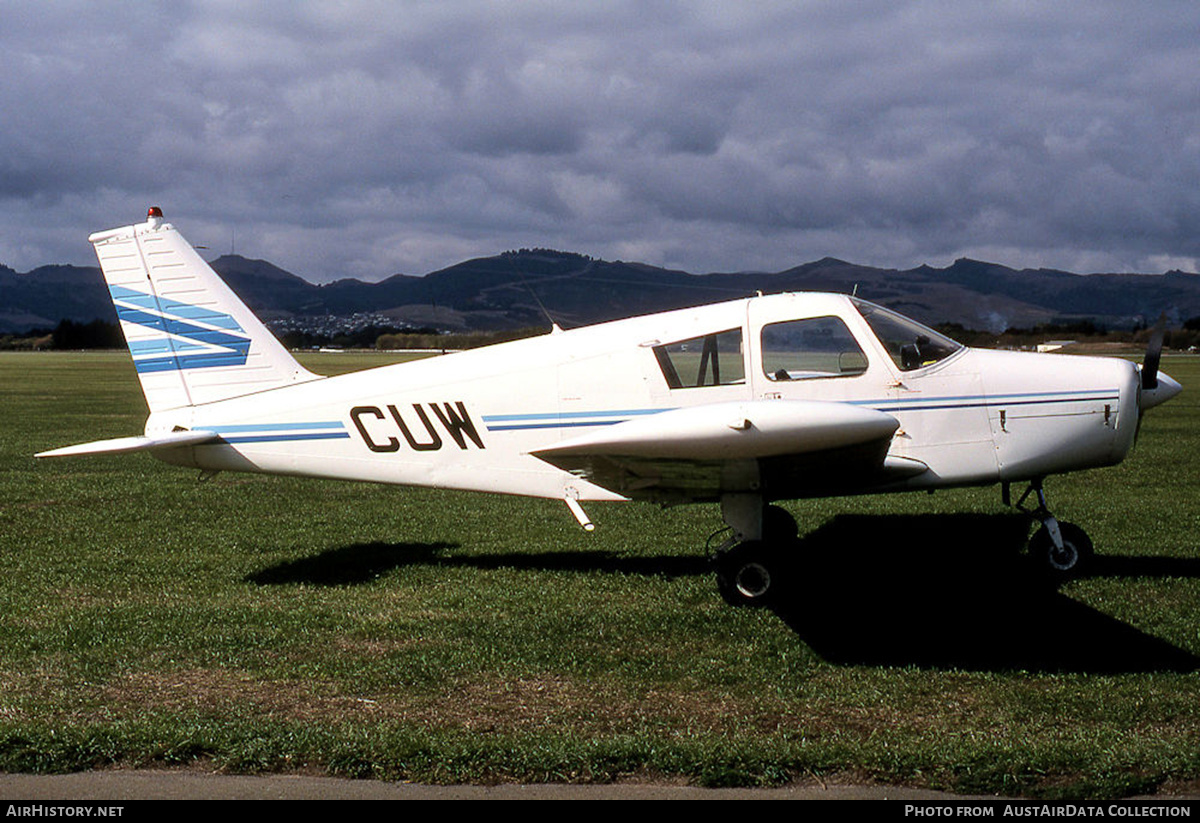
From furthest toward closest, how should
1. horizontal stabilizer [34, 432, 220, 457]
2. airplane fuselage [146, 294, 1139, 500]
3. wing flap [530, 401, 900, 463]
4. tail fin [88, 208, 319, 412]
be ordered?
1. tail fin [88, 208, 319, 412]
2. horizontal stabilizer [34, 432, 220, 457]
3. airplane fuselage [146, 294, 1139, 500]
4. wing flap [530, 401, 900, 463]

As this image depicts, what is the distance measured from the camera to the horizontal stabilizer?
301 inches

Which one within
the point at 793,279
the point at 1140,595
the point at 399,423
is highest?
the point at 793,279

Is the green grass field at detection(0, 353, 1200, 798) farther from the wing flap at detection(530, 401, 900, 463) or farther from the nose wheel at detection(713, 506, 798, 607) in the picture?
the wing flap at detection(530, 401, 900, 463)

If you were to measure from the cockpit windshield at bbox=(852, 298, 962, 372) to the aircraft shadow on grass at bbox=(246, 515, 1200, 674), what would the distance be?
176 cm

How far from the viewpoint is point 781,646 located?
243 inches

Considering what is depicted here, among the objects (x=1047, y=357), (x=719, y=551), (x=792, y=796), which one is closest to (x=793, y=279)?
(x=1047, y=357)

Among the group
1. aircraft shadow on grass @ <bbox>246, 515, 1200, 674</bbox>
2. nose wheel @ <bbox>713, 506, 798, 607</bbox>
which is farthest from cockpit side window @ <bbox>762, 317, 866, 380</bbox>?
aircraft shadow on grass @ <bbox>246, 515, 1200, 674</bbox>

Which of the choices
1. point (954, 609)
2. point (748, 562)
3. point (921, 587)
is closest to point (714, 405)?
point (748, 562)

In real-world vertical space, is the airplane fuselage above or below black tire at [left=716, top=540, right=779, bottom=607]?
above

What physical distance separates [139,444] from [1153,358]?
8.07 metres

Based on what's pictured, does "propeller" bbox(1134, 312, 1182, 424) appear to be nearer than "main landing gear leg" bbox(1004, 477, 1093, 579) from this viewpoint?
No

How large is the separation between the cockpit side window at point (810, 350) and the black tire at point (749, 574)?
132cm

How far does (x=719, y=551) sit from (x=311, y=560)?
389 cm

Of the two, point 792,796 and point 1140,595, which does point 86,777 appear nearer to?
point 792,796
